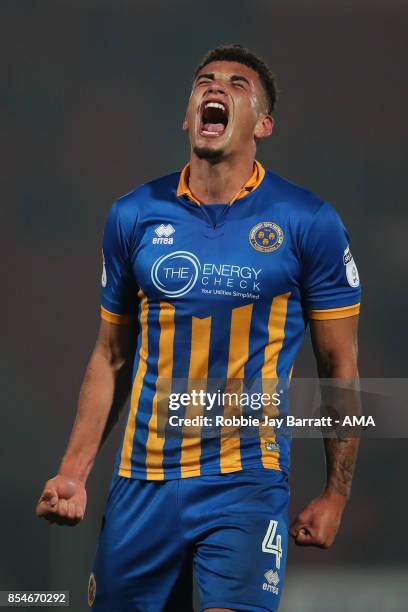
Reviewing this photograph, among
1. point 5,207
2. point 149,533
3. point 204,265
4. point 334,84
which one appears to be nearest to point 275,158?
point 334,84

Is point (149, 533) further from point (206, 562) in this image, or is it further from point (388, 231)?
point (388, 231)

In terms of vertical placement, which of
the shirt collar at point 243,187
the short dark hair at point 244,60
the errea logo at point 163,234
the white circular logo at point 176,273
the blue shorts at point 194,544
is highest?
the short dark hair at point 244,60

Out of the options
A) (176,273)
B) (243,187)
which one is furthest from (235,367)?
(243,187)

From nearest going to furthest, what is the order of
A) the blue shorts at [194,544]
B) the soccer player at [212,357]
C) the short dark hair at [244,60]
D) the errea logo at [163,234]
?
the blue shorts at [194,544]
the soccer player at [212,357]
the errea logo at [163,234]
the short dark hair at [244,60]

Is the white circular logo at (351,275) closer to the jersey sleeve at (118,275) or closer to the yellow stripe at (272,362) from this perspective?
the yellow stripe at (272,362)

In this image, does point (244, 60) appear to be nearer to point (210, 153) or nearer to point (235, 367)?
point (210, 153)

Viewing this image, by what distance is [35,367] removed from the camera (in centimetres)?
551

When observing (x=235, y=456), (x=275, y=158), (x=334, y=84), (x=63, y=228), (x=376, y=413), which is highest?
(x=334, y=84)

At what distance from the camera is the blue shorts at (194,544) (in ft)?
11.0

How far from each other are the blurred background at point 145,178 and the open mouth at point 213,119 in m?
1.66

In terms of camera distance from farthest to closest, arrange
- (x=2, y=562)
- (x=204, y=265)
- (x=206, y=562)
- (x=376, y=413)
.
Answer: (x=2, y=562) → (x=376, y=413) → (x=204, y=265) → (x=206, y=562)

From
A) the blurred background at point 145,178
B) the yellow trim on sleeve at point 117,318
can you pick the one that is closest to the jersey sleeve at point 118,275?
the yellow trim on sleeve at point 117,318

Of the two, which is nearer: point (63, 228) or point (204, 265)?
point (204, 265)

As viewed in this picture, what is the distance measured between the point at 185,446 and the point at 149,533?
10.7 inches
